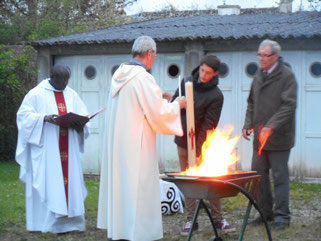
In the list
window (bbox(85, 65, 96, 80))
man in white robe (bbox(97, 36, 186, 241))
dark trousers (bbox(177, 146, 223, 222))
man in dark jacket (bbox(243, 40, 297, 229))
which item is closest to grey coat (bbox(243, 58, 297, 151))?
man in dark jacket (bbox(243, 40, 297, 229))

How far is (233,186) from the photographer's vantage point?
18.4ft

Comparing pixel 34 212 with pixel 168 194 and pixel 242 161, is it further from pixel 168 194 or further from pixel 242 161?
pixel 242 161

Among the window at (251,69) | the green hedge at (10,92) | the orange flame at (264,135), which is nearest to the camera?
the orange flame at (264,135)

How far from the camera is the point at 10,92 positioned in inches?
741

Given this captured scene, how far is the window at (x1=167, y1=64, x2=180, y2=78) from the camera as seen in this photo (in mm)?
14102

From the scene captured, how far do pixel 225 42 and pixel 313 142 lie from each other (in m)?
2.63

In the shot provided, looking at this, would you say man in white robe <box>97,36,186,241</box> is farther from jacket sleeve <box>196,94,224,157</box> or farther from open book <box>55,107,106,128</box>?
open book <box>55,107,106,128</box>

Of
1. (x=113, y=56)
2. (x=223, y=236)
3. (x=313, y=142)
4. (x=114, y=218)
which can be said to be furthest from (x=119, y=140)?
(x=113, y=56)

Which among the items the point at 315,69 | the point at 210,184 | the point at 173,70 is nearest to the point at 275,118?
the point at 210,184

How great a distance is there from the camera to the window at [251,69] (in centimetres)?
1349

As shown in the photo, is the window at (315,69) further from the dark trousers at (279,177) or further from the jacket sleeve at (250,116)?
the dark trousers at (279,177)

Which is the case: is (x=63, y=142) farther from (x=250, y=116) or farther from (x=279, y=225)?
(x=279, y=225)

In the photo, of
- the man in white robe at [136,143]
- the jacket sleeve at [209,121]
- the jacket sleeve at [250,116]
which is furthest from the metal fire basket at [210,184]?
the jacket sleeve at [250,116]

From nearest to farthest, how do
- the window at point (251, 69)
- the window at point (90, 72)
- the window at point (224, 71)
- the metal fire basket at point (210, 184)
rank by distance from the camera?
the metal fire basket at point (210, 184)
the window at point (251, 69)
the window at point (224, 71)
the window at point (90, 72)
